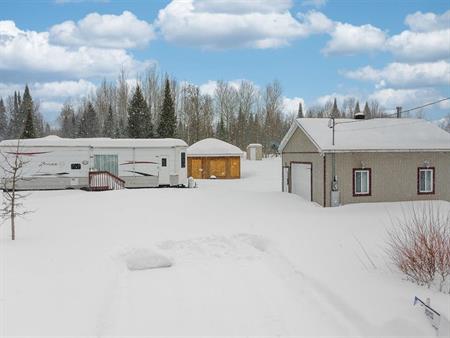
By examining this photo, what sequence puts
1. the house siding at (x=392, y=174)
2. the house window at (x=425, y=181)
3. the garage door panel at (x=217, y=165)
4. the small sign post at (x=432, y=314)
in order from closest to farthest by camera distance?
the small sign post at (x=432, y=314)
the house siding at (x=392, y=174)
the house window at (x=425, y=181)
the garage door panel at (x=217, y=165)

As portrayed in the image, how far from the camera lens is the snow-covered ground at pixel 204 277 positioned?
6.64 meters

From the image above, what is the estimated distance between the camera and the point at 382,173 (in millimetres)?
17922

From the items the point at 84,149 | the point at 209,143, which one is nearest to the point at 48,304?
the point at 84,149

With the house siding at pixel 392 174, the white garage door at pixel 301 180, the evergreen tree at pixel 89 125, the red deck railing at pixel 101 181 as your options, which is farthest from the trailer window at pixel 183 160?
the evergreen tree at pixel 89 125

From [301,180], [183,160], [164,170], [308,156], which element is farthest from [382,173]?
[164,170]

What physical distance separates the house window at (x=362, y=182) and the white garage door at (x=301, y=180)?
2.24m

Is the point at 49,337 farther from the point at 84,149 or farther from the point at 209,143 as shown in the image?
the point at 209,143

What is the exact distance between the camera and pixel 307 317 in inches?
272

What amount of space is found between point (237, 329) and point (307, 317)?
1271mm

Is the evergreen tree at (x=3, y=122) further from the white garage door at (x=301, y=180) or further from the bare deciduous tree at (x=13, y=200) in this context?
the white garage door at (x=301, y=180)

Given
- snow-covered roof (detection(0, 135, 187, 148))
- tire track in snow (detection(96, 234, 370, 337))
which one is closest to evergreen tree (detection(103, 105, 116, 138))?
snow-covered roof (detection(0, 135, 187, 148))

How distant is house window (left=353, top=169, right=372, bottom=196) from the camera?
17692mm

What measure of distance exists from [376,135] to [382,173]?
2068mm

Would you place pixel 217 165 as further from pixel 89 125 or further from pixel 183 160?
pixel 89 125
